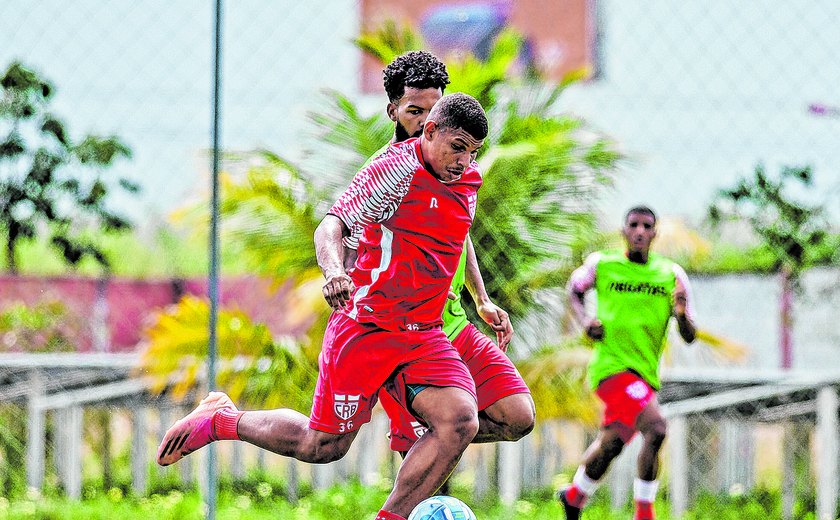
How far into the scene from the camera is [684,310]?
18.4ft

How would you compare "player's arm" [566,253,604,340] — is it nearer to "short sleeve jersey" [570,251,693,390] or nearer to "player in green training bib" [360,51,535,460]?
"short sleeve jersey" [570,251,693,390]

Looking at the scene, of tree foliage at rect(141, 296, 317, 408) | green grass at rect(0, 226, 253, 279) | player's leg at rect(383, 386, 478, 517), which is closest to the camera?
player's leg at rect(383, 386, 478, 517)

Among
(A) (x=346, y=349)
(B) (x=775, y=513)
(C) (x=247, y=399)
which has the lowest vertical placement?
(B) (x=775, y=513)

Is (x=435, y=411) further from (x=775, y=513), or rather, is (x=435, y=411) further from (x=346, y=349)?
(x=775, y=513)

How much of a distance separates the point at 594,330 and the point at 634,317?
0.96 feet

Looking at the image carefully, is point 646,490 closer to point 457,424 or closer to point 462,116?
point 457,424

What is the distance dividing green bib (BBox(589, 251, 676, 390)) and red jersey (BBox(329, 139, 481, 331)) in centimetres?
208

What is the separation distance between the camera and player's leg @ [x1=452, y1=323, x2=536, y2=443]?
13.0ft

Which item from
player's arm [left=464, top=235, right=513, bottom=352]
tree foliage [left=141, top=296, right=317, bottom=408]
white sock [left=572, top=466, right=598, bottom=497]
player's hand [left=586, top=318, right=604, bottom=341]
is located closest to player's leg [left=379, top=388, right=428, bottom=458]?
player's arm [left=464, top=235, right=513, bottom=352]

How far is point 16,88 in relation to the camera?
7.79m

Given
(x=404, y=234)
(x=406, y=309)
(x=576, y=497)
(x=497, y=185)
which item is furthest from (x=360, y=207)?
(x=497, y=185)

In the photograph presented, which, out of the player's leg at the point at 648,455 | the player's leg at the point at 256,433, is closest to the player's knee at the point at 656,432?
the player's leg at the point at 648,455

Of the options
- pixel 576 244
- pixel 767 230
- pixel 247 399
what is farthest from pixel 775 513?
pixel 247 399

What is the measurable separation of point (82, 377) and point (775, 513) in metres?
4.63
